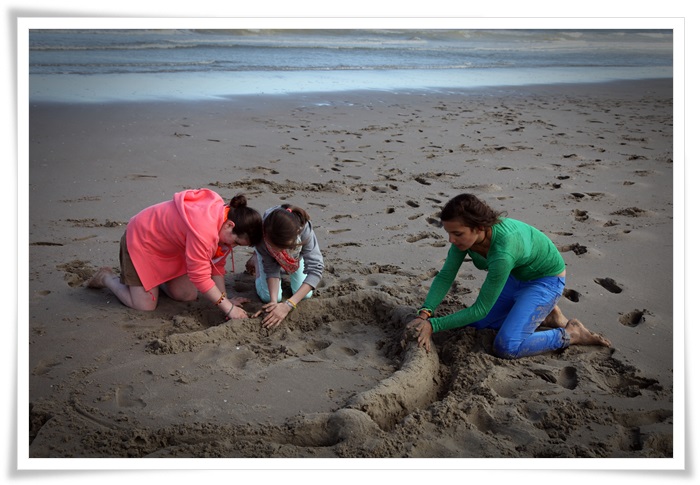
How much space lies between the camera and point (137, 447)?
2.55m

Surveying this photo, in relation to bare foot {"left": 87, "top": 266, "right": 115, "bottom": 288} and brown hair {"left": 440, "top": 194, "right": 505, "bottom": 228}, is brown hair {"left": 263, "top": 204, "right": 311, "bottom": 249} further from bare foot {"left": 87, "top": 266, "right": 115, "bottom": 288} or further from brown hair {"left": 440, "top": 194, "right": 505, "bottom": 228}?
bare foot {"left": 87, "top": 266, "right": 115, "bottom": 288}

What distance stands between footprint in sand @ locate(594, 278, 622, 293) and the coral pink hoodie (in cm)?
222

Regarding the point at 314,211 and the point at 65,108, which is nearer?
the point at 314,211

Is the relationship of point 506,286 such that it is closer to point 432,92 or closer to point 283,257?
point 283,257

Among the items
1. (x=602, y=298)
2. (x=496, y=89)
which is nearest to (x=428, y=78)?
(x=496, y=89)

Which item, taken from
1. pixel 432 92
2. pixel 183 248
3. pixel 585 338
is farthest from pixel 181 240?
pixel 432 92

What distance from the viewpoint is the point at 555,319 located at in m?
3.43

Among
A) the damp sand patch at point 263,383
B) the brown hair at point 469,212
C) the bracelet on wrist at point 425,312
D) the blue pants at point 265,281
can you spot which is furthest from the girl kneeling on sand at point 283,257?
the brown hair at point 469,212

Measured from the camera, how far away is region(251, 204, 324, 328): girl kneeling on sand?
3.26 metres

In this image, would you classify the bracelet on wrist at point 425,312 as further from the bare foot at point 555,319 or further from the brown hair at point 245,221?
the brown hair at point 245,221

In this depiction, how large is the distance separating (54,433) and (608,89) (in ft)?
35.3

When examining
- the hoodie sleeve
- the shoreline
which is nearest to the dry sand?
the hoodie sleeve

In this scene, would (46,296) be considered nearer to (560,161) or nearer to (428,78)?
(560,161)
